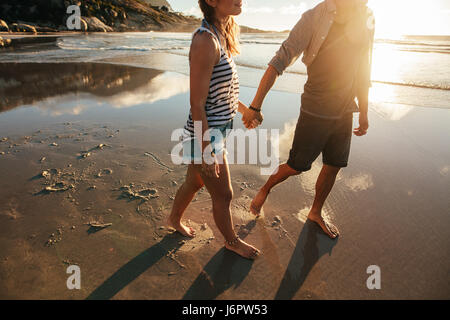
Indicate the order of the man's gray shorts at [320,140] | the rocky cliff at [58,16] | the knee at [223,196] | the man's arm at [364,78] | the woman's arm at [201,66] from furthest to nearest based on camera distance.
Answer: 1. the rocky cliff at [58,16]
2. the man's gray shorts at [320,140]
3. the man's arm at [364,78]
4. the knee at [223,196]
5. the woman's arm at [201,66]

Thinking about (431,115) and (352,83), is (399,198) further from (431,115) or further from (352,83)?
(431,115)

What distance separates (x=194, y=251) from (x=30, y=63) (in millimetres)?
12576

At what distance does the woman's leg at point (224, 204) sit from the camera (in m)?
1.76

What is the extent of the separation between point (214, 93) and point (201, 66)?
221 millimetres

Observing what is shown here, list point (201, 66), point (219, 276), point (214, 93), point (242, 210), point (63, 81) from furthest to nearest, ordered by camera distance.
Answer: point (63, 81) → point (242, 210) → point (219, 276) → point (214, 93) → point (201, 66)

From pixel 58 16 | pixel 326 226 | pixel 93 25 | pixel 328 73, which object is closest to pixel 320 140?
pixel 328 73

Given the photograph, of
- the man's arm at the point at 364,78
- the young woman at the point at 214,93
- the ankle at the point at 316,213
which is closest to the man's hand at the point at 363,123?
the man's arm at the point at 364,78

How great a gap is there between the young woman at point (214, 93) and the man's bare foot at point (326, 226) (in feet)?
3.45

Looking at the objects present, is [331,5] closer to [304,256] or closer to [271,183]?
[271,183]

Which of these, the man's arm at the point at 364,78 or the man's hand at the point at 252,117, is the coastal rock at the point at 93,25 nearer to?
the man's hand at the point at 252,117

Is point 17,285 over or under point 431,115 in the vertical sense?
under

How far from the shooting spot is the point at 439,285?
1.90 meters

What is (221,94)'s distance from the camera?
1.55m

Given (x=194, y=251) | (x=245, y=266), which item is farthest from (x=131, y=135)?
(x=245, y=266)
